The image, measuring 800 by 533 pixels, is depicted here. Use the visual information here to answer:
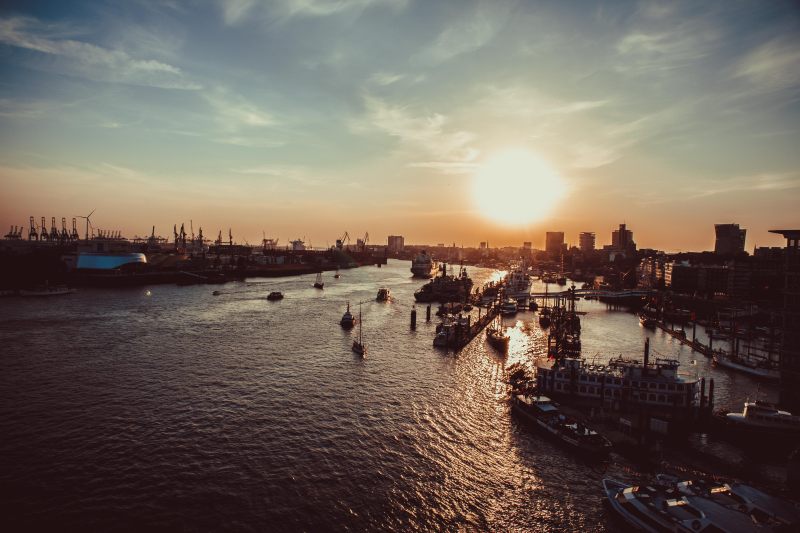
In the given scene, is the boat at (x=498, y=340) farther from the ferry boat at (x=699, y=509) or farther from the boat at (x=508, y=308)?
the ferry boat at (x=699, y=509)

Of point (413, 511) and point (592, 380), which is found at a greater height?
point (592, 380)

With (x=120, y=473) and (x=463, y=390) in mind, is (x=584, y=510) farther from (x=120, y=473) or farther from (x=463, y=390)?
(x=120, y=473)

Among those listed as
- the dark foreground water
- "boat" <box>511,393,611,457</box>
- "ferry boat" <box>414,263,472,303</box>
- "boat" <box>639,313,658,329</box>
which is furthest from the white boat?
"boat" <box>639,313,658,329</box>

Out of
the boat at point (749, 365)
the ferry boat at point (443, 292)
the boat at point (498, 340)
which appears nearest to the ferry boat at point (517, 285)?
the ferry boat at point (443, 292)

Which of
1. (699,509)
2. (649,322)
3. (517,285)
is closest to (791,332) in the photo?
(699,509)

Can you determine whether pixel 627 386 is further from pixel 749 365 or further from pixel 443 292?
pixel 443 292

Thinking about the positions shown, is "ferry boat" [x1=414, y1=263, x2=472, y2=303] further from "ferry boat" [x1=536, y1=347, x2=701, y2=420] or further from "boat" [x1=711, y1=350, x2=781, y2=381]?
"ferry boat" [x1=536, y1=347, x2=701, y2=420]

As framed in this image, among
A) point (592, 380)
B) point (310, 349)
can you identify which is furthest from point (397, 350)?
point (592, 380)
